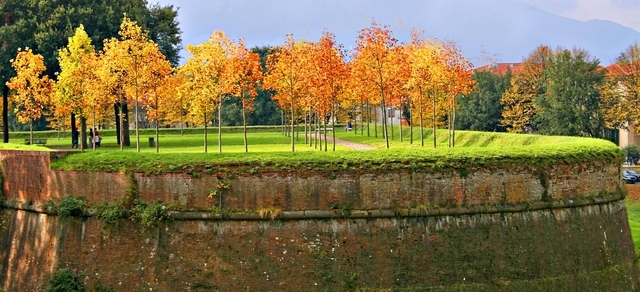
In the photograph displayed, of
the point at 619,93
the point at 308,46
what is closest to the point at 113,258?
the point at 308,46

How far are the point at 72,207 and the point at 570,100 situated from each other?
45.6m

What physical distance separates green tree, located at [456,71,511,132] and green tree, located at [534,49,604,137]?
6923 mm

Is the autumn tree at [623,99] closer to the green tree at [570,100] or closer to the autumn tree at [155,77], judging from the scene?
the green tree at [570,100]

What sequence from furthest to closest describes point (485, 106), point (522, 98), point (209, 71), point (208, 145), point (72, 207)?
point (485, 106)
point (522, 98)
point (208, 145)
point (209, 71)
point (72, 207)

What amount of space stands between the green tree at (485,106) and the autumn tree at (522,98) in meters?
0.93

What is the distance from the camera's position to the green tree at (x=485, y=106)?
66.3 meters

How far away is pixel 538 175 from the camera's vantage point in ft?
65.2

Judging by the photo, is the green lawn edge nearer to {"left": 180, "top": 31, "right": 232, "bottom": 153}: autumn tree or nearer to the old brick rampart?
the old brick rampart

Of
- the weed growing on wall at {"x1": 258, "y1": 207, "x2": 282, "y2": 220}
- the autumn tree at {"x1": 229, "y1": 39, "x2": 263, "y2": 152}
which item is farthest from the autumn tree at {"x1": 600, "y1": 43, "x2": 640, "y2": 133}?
the weed growing on wall at {"x1": 258, "y1": 207, "x2": 282, "y2": 220}

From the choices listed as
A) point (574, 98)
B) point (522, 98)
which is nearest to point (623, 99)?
point (574, 98)

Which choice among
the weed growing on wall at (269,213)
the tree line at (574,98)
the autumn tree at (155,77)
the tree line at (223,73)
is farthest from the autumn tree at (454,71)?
the tree line at (574,98)

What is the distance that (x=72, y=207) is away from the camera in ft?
65.2

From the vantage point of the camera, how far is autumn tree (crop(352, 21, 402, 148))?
1211 inches

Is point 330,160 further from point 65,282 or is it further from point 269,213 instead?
point 65,282
